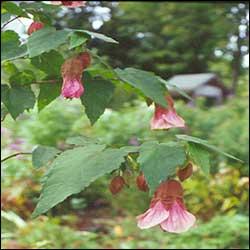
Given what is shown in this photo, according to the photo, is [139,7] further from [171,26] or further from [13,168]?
[13,168]

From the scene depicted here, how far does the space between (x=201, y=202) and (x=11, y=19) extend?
9.93 ft

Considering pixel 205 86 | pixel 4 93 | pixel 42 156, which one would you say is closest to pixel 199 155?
pixel 42 156

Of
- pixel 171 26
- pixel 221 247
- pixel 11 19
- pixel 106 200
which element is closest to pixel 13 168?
pixel 106 200

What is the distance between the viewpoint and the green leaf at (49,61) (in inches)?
40.9

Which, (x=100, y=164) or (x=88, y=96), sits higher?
(x=88, y=96)

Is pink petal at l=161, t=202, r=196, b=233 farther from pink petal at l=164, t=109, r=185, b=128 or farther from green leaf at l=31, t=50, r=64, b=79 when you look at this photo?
green leaf at l=31, t=50, r=64, b=79

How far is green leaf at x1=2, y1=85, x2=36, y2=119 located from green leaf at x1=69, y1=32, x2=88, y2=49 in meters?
0.27

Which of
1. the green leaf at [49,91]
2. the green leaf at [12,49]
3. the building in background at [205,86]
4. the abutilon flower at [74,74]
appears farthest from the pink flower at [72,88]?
the building in background at [205,86]

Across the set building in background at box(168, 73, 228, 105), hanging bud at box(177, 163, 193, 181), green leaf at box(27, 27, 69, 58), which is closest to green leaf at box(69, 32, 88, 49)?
green leaf at box(27, 27, 69, 58)

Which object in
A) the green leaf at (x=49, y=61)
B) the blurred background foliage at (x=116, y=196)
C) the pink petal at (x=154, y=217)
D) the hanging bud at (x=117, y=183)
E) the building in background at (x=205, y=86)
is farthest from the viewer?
the building in background at (x=205, y=86)

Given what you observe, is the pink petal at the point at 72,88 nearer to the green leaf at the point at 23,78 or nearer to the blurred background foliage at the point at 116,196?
the blurred background foliage at the point at 116,196

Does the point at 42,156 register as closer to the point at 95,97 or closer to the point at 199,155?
the point at 95,97

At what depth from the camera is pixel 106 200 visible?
475cm

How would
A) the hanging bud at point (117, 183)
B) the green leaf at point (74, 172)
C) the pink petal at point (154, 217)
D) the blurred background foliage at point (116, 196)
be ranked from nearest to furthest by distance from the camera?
the green leaf at point (74, 172) < the pink petal at point (154, 217) < the hanging bud at point (117, 183) < the blurred background foliage at point (116, 196)
